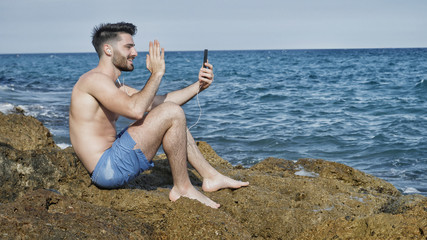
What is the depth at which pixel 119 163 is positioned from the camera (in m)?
3.47

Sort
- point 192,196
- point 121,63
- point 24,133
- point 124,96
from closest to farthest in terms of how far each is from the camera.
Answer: point 124,96
point 192,196
point 121,63
point 24,133

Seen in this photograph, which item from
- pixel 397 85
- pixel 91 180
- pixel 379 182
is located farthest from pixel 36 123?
pixel 397 85

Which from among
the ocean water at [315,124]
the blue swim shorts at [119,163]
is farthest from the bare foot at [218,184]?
the ocean water at [315,124]

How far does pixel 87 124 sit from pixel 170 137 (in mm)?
681

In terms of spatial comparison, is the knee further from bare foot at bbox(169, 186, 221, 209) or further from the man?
bare foot at bbox(169, 186, 221, 209)

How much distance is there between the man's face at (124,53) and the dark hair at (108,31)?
46 millimetres

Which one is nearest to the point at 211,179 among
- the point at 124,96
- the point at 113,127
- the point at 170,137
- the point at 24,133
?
the point at 170,137

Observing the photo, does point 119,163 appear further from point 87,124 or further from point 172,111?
point 172,111

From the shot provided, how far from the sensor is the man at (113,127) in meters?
3.43

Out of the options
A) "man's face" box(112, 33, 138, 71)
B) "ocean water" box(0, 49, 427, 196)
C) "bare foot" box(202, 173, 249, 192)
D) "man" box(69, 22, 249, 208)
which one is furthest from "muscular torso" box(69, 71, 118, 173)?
"ocean water" box(0, 49, 427, 196)

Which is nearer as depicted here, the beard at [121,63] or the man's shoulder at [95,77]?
the man's shoulder at [95,77]

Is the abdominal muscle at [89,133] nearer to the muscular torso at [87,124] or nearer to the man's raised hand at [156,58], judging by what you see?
the muscular torso at [87,124]

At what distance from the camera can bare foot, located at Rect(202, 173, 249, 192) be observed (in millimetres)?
4062

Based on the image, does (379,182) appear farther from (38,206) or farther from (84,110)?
(38,206)
